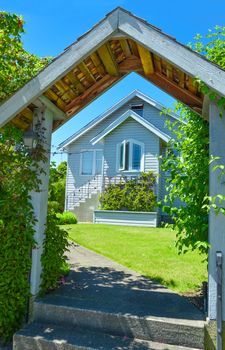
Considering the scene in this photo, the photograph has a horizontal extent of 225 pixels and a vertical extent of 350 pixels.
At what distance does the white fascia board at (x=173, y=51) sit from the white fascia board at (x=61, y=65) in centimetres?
19

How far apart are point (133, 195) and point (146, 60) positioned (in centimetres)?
1312

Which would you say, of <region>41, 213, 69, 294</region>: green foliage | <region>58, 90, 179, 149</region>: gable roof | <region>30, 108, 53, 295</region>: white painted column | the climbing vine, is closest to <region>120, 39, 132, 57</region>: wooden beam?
<region>30, 108, 53, 295</region>: white painted column

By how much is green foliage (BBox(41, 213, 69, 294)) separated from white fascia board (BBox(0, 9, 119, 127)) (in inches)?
70.0

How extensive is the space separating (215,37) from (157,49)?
5.75 ft

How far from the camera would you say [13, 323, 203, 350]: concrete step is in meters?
3.55

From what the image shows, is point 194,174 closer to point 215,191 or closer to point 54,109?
point 215,191

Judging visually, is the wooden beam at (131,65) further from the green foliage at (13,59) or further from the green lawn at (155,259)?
the green lawn at (155,259)

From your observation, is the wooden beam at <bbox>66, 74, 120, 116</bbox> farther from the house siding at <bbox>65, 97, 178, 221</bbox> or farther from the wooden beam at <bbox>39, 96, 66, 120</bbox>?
the house siding at <bbox>65, 97, 178, 221</bbox>

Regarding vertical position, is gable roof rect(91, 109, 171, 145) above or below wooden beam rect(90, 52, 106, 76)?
above

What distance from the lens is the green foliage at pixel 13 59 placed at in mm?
5195

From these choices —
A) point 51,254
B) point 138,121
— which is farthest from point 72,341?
point 138,121

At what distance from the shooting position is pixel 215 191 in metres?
3.76

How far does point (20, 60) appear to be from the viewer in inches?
238

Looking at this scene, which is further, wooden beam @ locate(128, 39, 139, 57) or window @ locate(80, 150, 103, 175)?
window @ locate(80, 150, 103, 175)
